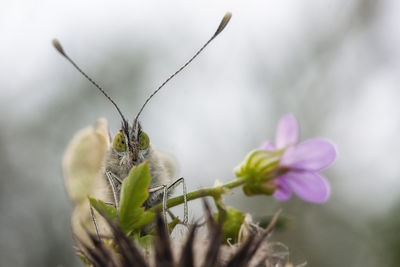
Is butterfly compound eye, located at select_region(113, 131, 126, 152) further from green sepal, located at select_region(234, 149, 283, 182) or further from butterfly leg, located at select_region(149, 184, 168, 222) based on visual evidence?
green sepal, located at select_region(234, 149, 283, 182)

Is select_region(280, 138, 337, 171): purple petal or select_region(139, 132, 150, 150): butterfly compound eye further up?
select_region(139, 132, 150, 150): butterfly compound eye

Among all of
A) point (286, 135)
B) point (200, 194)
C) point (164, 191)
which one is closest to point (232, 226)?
point (200, 194)

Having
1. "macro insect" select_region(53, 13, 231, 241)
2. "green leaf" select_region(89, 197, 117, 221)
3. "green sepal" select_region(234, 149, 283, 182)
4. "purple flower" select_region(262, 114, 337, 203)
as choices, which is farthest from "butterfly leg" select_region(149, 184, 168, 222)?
"purple flower" select_region(262, 114, 337, 203)

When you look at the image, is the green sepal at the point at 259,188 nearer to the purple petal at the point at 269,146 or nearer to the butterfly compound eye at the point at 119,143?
the purple petal at the point at 269,146

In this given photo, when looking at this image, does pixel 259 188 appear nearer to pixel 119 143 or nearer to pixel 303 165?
pixel 303 165

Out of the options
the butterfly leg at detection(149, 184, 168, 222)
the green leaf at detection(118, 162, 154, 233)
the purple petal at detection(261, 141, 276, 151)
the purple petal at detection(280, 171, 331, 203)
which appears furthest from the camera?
the purple petal at detection(261, 141, 276, 151)

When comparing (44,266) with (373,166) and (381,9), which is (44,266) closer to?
(373,166)
